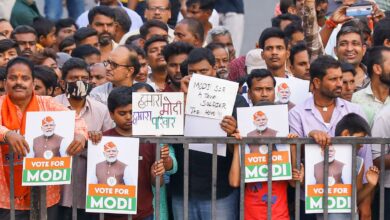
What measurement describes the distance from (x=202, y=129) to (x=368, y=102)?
165 centimetres

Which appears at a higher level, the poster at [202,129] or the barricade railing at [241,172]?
the poster at [202,129]

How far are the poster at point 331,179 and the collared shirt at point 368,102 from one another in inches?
34.3

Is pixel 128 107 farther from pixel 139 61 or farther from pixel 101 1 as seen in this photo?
pixel 101 1

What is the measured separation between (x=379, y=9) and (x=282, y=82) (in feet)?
12.6

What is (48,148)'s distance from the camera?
9891 millimetres

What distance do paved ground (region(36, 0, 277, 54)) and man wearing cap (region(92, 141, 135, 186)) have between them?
7.81 meters

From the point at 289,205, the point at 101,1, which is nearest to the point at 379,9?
the point at 101,1

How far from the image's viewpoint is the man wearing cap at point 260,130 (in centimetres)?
1005

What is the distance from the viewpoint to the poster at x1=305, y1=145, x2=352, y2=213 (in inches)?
397

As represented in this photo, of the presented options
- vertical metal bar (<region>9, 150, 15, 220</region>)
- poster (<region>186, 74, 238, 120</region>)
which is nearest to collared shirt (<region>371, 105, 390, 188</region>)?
poster (<region>186, 74, 238, 120</region>)

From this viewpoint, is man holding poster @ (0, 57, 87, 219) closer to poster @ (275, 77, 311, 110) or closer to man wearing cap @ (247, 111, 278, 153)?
man wearing cap @ (247, 111, 278, 153)

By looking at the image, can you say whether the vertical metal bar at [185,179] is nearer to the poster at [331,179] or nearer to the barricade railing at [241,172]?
the barricade railing at [241,172]

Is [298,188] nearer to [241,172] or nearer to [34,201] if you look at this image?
[241,172]

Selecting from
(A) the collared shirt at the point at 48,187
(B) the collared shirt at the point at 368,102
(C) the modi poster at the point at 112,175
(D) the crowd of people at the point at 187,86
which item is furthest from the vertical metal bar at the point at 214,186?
(B) the collared shirt at the point at 368,102
